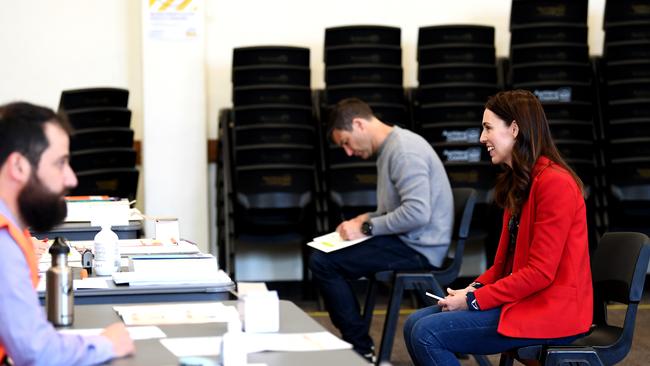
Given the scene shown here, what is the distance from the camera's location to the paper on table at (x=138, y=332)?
84.4 inches

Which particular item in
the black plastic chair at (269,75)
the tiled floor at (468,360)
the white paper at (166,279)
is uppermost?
the black plastic chair at (269,75)

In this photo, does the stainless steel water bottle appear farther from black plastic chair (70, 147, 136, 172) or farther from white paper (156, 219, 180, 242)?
black plastic chair (70, 147, 136, 172)

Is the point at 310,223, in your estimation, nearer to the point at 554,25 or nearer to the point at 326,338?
the point at 554,25

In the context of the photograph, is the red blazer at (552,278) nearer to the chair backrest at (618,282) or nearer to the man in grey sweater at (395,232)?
the chair backrest at (618,282)

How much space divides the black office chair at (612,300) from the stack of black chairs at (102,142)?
12.6ft

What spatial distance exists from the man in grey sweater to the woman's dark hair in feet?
4.78

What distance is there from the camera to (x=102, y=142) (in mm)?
6594

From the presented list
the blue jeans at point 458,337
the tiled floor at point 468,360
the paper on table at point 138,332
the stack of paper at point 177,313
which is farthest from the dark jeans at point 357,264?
the paper on table at point 138,332

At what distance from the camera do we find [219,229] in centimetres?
689

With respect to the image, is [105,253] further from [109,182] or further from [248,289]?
[109,182]

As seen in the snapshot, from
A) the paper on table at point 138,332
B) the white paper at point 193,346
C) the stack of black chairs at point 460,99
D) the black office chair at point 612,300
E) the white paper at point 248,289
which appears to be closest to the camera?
the white paper at point 193,346

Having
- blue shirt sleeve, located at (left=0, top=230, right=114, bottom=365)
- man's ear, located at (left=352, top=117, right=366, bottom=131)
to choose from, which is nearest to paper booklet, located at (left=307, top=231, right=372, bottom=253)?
man's ear, located at (left=352, top=117, right=366, bottom=131)

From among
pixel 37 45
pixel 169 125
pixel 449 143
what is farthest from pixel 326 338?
pixel 37 45

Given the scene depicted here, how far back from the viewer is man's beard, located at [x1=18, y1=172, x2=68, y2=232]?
73.3 inches
